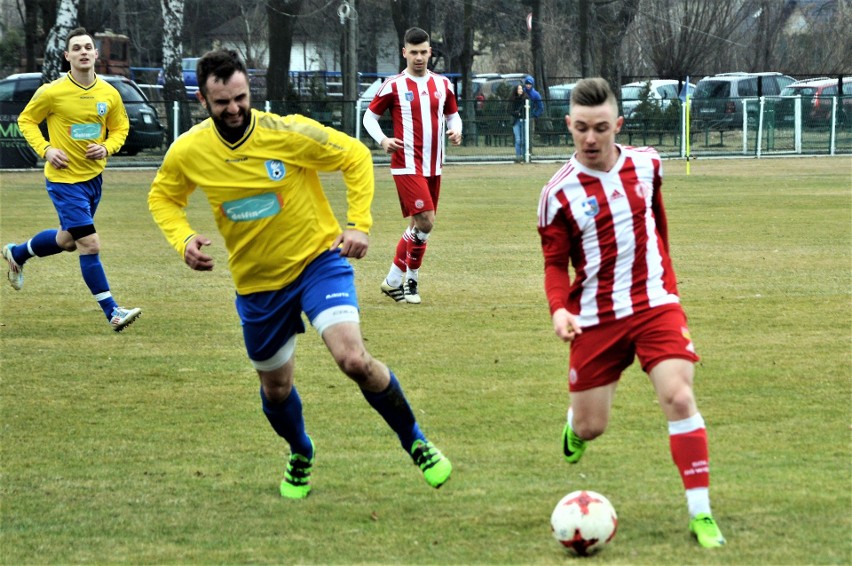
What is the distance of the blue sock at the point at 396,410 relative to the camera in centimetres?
533

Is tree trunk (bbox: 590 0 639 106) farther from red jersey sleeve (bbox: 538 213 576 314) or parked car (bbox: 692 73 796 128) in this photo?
red jersey sleeve (bbox: 538 213 576 314)

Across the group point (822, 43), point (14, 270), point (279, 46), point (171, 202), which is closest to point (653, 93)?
point (279, 46)

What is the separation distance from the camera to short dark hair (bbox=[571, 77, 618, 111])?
194 inches

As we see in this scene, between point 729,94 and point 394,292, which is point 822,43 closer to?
point 729,94

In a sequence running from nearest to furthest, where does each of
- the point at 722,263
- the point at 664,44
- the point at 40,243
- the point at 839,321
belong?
the point at 839,321, the point at 40,243, the point at 722,263, the point at 664,44

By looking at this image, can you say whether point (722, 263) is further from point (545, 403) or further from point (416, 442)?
point (416, 442)

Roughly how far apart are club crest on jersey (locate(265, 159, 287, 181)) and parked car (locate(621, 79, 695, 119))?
27.5m

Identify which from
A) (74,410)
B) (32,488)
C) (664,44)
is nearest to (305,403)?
(74,410)

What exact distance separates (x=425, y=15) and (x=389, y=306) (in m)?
35.4

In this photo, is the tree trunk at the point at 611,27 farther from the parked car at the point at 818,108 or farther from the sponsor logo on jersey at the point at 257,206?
the sponsor logo on jersey at the point at 257,206

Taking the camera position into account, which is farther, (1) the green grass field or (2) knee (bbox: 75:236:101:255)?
(2) knee (bbox: 75:236:101:255)

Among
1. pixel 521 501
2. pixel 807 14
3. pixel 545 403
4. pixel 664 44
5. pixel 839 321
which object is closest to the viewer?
pixel 521 501

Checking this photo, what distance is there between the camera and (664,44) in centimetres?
5194

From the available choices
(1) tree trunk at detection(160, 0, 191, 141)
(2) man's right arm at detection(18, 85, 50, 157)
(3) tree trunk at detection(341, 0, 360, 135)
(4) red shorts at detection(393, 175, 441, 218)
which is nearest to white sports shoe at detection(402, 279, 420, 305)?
(4) red shorts at detection(393, 175, 441, 218)
